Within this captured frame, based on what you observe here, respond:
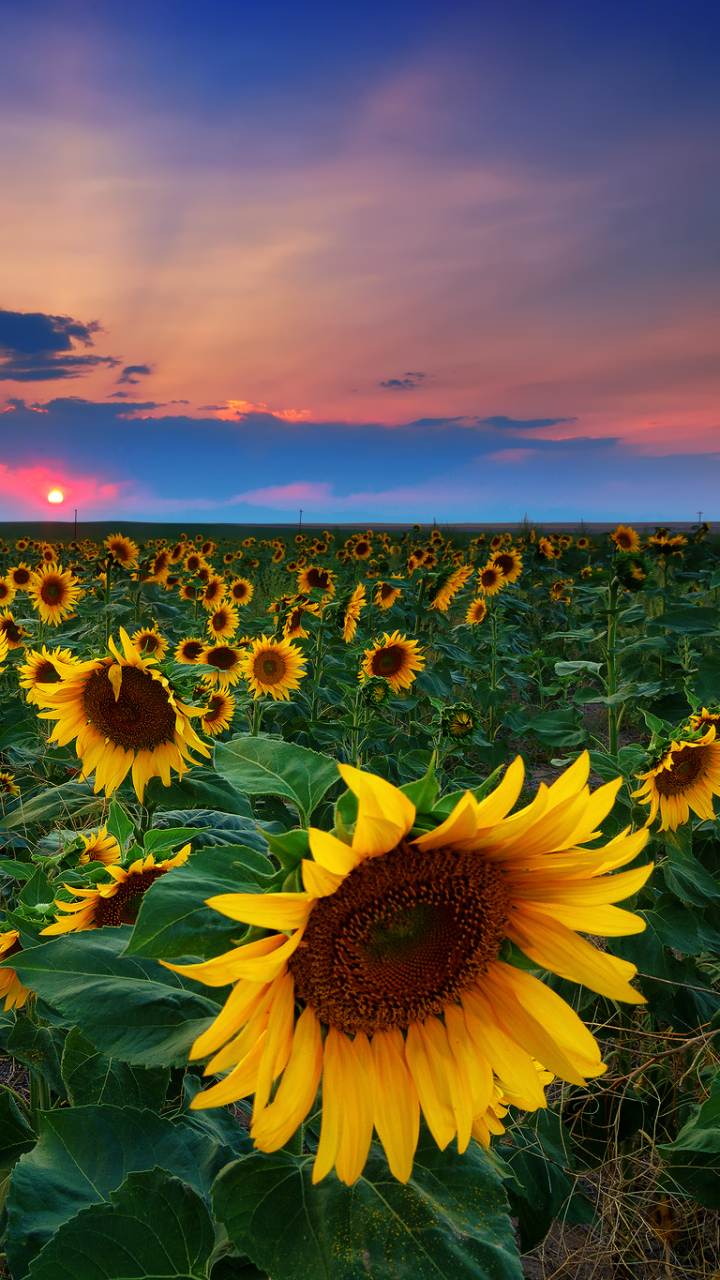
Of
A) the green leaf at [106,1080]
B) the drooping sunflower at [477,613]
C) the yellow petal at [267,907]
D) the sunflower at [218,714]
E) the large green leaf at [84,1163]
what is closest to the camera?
the yellow petal at [267,907]

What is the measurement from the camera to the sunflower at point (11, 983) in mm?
1456

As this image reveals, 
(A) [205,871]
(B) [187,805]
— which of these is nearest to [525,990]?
(A) [205,871]

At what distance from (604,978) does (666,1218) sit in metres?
1.68

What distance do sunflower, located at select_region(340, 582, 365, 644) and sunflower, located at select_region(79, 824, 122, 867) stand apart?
117 inches

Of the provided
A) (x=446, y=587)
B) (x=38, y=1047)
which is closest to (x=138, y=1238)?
(x=38, y=1047)

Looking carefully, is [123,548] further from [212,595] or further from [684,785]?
[684,785]

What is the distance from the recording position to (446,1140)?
669mm

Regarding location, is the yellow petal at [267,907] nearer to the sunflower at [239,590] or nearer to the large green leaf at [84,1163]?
the large green leaf at [84,1163]

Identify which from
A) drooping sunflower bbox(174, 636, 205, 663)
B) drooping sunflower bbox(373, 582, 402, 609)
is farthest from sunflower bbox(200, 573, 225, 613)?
drooping sunflower bbox(174, 636, 205, 663)

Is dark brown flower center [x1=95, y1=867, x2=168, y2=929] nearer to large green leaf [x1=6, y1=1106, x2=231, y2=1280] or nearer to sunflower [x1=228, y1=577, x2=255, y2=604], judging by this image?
large green leaf [x1=6, y1=1106, x2=231, y2=1280]

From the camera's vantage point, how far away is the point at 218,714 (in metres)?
3.92

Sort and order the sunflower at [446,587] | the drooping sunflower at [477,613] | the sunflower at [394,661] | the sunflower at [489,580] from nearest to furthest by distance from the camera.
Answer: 1. the sunflower at [394,661]
2. the sunflower at [446,587]
3. the drooping sunflower at [477,613]
4. the sunflower at [489,580]

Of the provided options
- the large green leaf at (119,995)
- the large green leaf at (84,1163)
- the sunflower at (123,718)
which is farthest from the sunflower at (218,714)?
the large green leaf at (119,995)

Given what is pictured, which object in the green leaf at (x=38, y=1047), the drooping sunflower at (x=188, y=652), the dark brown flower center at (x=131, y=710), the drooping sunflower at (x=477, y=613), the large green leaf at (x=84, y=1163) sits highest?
the dark brown flower center at (x=131, y=710)
